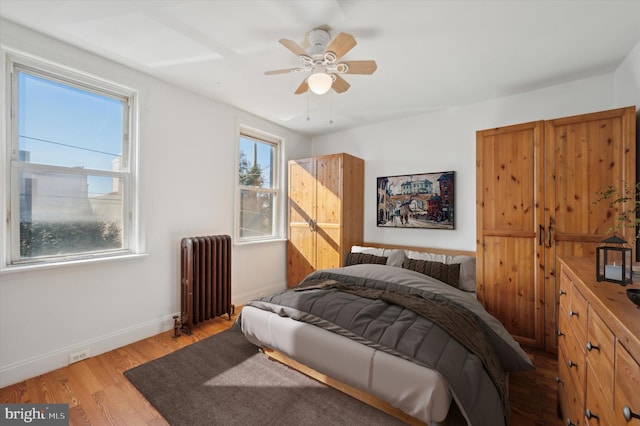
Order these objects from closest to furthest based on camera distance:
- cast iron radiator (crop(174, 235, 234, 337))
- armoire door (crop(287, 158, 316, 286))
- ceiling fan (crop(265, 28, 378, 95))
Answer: ceiling fan (crop(265, 28, 378, 95)), cast iron radiator (crop(174, 235, 234, 337)), armoire door (crop(287, 158, 316, 286))

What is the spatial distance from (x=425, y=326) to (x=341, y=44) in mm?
1965

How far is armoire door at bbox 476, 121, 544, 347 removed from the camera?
2.52m

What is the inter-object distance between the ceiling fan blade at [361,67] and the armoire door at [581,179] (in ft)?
5.73

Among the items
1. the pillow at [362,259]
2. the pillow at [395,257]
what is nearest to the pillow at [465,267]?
the pillow at [395,257]

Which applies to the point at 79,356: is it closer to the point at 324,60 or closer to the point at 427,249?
the point at 324,60

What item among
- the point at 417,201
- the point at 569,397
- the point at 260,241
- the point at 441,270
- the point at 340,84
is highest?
the point at 340,84

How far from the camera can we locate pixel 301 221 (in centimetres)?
425

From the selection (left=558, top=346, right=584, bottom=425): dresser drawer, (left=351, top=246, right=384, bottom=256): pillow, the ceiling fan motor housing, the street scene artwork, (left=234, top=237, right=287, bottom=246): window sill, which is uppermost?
the ceiling fan motor housing

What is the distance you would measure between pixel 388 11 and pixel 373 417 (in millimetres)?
2669

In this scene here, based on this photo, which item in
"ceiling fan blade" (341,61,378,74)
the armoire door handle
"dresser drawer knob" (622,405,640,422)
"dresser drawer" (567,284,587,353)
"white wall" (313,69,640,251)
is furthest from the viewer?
"white wall" (313,69,640,251)

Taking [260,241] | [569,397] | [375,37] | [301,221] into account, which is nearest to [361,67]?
[375,37]

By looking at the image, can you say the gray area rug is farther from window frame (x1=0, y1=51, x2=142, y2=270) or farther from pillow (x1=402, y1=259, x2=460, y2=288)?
pillow (x1=402, y1=259, x2=460, y2=288)

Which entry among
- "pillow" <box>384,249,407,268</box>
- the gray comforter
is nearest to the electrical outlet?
the gray comforter

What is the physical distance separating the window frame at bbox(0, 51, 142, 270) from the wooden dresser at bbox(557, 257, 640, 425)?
3334 mm
